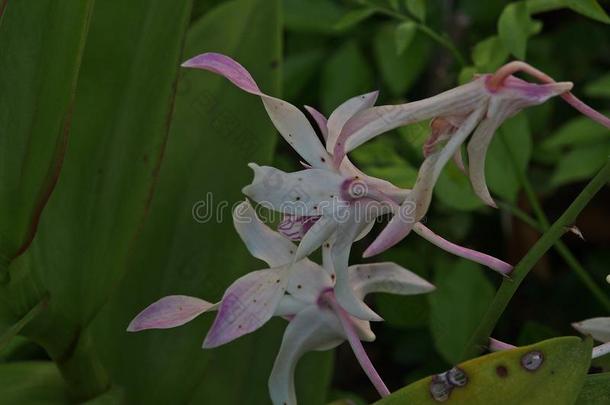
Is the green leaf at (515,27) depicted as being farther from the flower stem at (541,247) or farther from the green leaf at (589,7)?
the flower stem at (541,247)

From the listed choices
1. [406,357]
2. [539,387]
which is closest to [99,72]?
[539,387]

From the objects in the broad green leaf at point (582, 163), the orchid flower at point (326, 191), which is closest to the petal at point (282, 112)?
the orchid flower at point (326, 191)

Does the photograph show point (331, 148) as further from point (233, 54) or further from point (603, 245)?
point (603, 245)

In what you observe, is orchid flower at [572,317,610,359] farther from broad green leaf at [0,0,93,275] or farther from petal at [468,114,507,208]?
broad green leaf at [0,0,93,275]

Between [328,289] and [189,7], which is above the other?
[189,7]

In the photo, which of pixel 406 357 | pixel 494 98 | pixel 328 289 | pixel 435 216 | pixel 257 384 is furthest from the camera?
pixel 435 216

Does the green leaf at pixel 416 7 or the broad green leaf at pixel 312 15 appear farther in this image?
the broad green leaf at pixel 312 15
